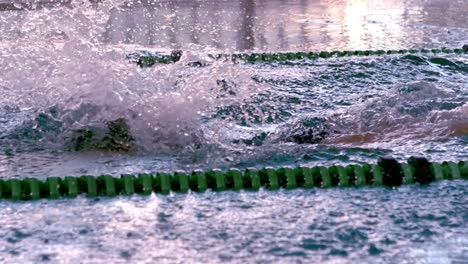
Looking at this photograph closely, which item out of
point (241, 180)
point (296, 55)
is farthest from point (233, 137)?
point (296, 55)

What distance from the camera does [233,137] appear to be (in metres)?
3.11

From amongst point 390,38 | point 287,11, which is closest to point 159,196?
point 390,38

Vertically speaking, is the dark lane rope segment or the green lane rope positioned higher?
the green lane rope

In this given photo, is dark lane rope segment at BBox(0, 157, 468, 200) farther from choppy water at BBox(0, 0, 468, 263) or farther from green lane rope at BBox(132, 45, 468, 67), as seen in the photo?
green lane rope at BBox(132, 45, 468, 67)

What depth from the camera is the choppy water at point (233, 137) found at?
201 centimetres

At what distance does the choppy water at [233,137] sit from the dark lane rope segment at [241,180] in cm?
6

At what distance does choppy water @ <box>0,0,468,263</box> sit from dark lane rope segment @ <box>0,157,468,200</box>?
60mm

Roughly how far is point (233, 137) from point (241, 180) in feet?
2.14

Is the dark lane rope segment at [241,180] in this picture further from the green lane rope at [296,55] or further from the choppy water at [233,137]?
the green lane rope at [296,55]

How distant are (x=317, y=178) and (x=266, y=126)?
85 cm

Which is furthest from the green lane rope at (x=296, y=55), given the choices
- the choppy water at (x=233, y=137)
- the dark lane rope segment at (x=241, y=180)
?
the dark lane rope segment at (x=241, y=180)

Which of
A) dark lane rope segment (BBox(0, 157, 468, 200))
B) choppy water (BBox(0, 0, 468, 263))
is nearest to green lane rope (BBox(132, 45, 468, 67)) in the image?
choppy water (BBox(0, 0, 468, 263))

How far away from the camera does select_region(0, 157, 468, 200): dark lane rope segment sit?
2422 millimetres

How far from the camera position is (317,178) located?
8.20 feet
